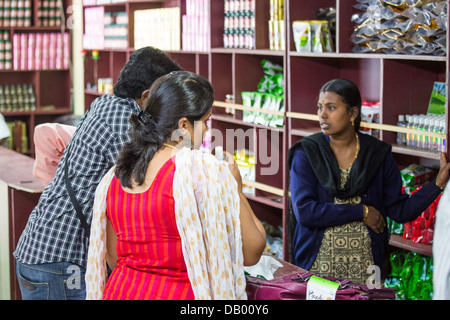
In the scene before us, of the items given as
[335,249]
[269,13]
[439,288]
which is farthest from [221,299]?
A: [269,13]

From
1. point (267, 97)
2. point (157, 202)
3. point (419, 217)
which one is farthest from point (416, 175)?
point (157, 202)

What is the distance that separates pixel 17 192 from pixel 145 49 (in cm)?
165

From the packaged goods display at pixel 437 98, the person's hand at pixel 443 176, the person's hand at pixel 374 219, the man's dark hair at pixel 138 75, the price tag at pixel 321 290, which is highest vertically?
the man's dark hair at pixel 138 75

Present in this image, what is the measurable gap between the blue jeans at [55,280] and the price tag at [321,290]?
2.43ft

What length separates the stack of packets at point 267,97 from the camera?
155 inches

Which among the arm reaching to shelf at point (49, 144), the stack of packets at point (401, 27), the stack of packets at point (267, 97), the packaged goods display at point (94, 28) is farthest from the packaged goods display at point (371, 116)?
the packaged goods display at point (94, 28)

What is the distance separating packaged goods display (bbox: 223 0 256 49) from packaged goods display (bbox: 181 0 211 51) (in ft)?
0.48

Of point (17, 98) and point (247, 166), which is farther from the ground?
point (17, 98)

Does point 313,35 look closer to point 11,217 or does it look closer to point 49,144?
point 49,144

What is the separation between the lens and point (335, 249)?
2682 mm

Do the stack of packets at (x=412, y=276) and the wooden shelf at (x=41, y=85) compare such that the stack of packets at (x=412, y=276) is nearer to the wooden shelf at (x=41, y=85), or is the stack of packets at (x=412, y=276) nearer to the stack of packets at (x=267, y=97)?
the stack of packets at (x=267, y=97)

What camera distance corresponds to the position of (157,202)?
1.61m

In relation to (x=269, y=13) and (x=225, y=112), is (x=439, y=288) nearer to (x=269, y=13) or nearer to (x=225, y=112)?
(x=269, y=13)

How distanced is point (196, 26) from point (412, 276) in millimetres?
2414
